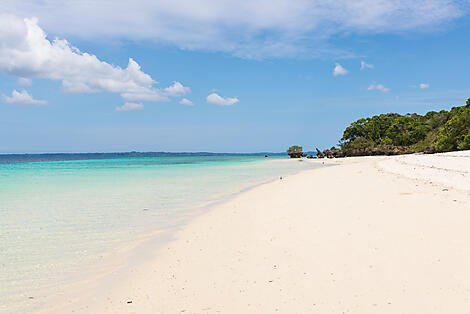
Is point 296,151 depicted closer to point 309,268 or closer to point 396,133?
point 396,133

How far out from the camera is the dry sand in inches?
138

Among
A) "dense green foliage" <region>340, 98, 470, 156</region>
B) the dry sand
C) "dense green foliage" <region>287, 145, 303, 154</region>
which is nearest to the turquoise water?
the dry sand

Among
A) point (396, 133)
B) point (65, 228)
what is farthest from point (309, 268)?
point (396, 133)

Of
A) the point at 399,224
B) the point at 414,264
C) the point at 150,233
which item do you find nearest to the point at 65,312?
the point at 150,233

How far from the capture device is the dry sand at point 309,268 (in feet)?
11.5

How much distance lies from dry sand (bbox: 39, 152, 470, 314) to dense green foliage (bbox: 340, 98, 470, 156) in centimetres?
4117

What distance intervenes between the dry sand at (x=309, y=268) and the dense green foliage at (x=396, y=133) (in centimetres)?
4117

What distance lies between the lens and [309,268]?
4.42 meters

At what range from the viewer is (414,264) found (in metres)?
4.27

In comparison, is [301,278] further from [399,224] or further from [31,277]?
[31,277]

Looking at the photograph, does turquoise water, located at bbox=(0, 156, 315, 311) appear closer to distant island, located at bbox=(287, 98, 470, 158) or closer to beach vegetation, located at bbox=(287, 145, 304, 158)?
distant island, located at bbox=(287, 98, 470, 158)

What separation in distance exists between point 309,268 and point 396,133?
75.5 meters

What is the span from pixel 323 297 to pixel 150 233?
4.89 metres

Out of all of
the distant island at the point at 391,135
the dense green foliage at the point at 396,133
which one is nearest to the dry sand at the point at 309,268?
the dense green foliage at the point at 396,133
